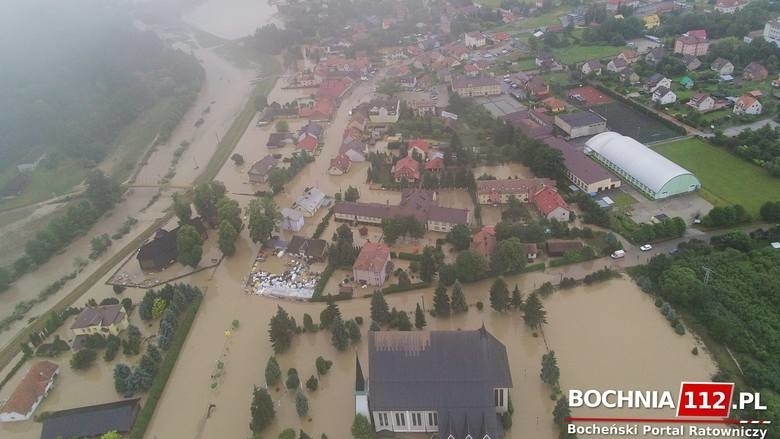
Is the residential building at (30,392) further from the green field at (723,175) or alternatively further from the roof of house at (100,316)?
the green field at (723,175)

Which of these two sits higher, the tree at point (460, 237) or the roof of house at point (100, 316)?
the roof of house at point (100, 316)

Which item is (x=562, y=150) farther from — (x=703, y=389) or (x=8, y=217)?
(x=8, y=217)

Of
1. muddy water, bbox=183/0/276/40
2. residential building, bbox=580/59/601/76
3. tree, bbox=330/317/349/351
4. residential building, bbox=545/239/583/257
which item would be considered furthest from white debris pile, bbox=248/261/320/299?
muddy water, bbox=183/0/276/40

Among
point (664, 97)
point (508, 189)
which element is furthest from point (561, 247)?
point (664, 97)

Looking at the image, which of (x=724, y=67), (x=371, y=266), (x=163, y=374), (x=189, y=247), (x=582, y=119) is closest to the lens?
(x=163, y=374)

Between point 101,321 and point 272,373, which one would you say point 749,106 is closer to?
point 272,373

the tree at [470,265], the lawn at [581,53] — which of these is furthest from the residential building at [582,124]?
the lawn at [581,53]

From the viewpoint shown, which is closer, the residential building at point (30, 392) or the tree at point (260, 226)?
the residential building at point (30, 392)
